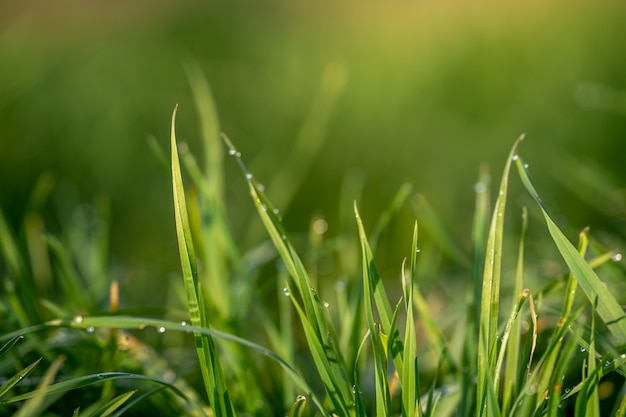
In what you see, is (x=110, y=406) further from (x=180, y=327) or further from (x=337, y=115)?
(x=337, y=115)

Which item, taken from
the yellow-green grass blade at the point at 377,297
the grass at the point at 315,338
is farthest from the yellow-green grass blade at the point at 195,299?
the yellow-green grass blade at the point at 377,297

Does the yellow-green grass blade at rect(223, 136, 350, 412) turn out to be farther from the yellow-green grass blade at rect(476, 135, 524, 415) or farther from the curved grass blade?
the yellow-green grass blade at rect(476, 135, 524, 415)

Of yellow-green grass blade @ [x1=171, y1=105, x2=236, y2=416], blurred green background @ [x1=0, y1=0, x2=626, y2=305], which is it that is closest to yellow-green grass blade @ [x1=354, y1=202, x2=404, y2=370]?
yellow-green grass blade @ [x1=171, y1=105, x2=236, y2=416]

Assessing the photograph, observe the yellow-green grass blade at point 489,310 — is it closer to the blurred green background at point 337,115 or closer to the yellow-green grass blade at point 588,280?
the yellow-green grass blade at point 588,280

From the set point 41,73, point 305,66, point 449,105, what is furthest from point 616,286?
point 41,73

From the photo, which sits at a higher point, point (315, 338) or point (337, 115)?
point (337, 115)

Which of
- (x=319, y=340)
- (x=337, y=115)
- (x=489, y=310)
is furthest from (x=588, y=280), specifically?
(x=337, y=115)

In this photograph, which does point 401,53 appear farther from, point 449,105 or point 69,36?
point 69,36
